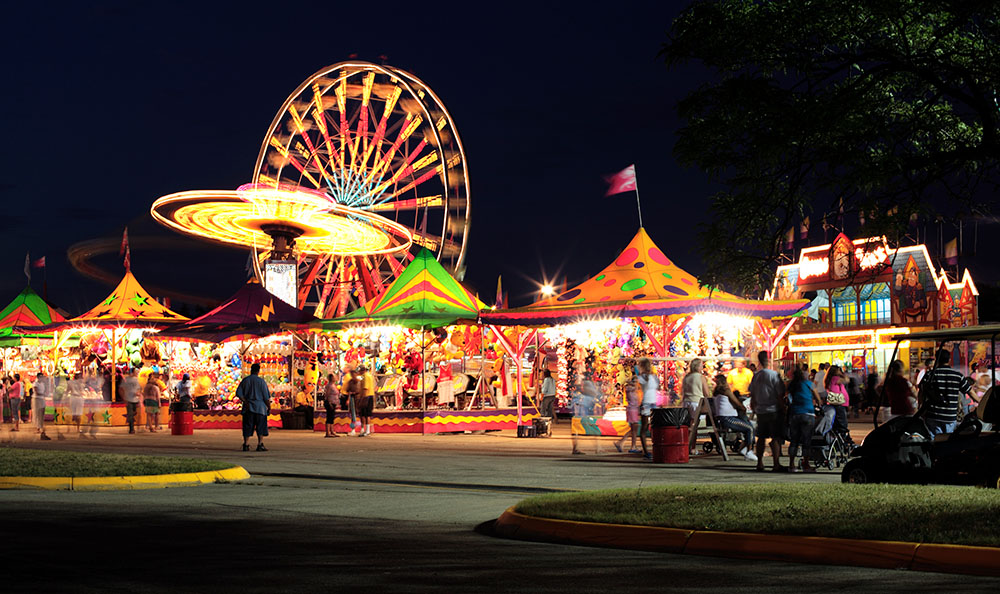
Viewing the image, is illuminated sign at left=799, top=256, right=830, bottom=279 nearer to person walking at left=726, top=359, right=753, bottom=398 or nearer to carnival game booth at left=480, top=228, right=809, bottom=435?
carnival game booth at left=480, top=228, right=809, bottom=435

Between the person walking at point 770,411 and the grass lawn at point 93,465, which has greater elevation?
the person walking at point 770,411

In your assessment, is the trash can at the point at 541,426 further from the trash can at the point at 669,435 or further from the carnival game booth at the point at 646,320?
the trash can at the point at 669,435

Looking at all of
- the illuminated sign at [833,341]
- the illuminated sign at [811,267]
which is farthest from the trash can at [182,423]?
the illuminated sign at [811,267]

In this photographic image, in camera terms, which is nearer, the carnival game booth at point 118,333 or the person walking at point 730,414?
the person walking at point 730,414

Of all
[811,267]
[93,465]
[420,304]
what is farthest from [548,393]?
[811,267]

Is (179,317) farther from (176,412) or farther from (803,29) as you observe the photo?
(803,29)

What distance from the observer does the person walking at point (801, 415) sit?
15.7 metres

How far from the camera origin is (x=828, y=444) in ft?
52.3

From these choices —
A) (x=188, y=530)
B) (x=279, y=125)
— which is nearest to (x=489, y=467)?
(x=188, y=530)

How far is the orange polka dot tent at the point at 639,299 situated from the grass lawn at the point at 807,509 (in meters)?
14.9

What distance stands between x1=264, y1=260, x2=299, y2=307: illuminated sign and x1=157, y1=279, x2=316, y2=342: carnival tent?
4.70 m

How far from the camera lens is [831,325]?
57.2 m

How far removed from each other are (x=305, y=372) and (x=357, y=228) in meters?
10.4

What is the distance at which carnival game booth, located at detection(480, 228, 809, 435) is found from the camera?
84.9 feet
